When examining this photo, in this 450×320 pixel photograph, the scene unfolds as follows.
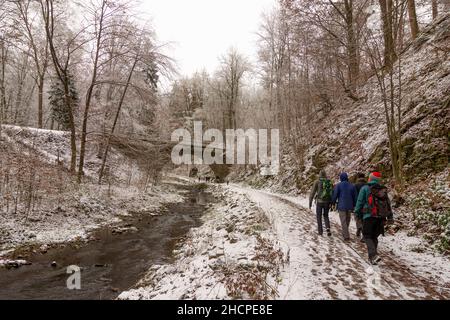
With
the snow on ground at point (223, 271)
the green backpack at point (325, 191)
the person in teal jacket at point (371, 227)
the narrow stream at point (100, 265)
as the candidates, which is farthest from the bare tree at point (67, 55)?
the person in teal jacket at point (371, 227)

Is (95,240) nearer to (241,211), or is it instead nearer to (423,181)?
(241,211)

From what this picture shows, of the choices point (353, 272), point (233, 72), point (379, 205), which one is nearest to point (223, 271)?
point (353, 272)

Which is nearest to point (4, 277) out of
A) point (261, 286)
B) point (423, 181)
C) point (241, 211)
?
point (261, 286)

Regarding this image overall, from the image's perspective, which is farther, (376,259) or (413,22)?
(413,22)

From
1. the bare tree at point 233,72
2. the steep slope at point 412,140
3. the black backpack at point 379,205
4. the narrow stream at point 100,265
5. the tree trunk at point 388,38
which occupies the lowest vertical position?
the narrow stream at point 100,265

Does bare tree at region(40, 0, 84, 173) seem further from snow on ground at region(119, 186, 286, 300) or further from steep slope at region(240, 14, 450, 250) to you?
steep slope at region(240, 14, 450, 250)

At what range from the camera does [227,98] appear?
41.5 m

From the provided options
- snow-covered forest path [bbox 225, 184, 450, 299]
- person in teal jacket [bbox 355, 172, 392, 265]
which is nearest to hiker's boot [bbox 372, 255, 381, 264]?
person in teal jacket [bbox 355, 172, 392, 265]

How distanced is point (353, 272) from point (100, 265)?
6.65 m

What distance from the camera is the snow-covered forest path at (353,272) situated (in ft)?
14.8

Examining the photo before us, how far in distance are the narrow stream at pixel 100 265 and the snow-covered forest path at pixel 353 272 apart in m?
3.97

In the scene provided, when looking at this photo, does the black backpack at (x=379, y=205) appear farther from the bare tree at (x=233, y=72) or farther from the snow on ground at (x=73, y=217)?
the bare tree at (x=233, y=72)

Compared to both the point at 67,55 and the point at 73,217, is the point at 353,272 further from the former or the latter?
the point at 67,55

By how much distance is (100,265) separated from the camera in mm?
7715
